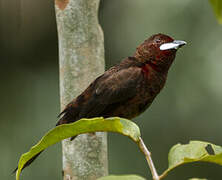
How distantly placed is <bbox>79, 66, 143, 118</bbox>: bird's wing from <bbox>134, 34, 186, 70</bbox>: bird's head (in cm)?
16

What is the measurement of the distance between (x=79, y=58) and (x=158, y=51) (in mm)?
520

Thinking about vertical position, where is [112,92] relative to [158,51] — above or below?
below

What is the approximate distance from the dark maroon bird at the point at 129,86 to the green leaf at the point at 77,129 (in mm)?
1156

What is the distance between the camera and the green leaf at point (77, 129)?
1.19 metres

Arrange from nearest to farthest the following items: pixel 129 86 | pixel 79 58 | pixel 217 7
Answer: pixel 217 7, pixel 79 58, pixel 129 86

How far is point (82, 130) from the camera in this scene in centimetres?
122

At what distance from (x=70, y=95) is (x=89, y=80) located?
132 mm

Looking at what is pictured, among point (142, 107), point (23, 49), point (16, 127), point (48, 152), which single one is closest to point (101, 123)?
point (142, 107)

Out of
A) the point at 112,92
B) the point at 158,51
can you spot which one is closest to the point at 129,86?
the point at 112,92

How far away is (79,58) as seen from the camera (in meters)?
2.29

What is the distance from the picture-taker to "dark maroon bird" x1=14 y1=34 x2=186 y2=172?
2445mm

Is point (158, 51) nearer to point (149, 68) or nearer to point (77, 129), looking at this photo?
point (149, 68)

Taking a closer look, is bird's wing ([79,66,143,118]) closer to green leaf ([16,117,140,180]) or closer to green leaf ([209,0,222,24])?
green leaf ([16,117,140,180])

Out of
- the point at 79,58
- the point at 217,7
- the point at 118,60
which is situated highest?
the point at 217,7
